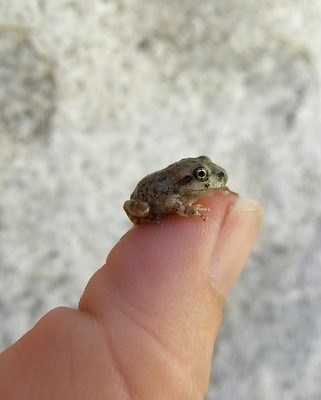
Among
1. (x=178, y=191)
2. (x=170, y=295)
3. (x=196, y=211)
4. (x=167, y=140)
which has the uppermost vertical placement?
(x=167, y=140)

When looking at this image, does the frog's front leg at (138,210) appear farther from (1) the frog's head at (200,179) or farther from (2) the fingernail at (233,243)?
(2) the fingernail at (233,243)

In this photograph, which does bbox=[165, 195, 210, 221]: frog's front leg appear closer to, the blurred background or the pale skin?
the pale skin

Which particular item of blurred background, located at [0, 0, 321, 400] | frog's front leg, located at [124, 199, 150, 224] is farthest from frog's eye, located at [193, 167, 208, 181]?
blurred background, located at [0, 0, 321, 400]

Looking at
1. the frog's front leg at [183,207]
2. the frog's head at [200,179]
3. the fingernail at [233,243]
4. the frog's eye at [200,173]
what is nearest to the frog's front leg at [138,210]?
the frog's front leg at [183,207]

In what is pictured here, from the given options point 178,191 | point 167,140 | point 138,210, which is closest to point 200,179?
point 178,191

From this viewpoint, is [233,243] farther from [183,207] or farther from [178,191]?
[178,191]

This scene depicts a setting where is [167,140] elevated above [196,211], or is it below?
above
